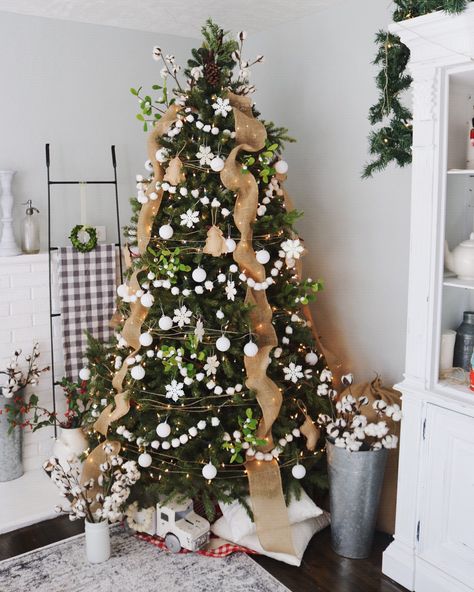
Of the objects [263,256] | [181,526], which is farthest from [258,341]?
[181,526]

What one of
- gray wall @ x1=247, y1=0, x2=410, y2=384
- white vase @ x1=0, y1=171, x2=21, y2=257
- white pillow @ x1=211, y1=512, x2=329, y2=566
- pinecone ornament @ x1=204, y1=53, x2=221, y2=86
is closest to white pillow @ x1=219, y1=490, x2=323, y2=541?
white pillow @ x1=211, y1=512, x2=329, y2=566

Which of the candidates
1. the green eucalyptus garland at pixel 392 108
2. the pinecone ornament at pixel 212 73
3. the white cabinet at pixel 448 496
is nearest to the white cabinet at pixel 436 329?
the white cabinet at pixel 448 496

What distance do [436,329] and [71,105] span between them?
2412 mm

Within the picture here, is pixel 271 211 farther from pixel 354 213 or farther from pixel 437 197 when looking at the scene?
pixel 437 197

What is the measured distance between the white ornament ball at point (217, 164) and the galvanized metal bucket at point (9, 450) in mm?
1797

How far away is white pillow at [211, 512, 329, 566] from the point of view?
2902mm

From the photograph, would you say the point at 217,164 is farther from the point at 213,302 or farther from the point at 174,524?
the point at 174,524

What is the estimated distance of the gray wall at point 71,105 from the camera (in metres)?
3.54

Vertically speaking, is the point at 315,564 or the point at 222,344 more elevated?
the point at 222,344

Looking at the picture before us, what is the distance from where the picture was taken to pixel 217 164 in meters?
2.79

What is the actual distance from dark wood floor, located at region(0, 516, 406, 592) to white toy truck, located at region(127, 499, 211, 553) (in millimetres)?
299

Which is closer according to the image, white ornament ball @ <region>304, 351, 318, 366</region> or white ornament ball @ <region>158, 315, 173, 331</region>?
white ornament ball @ <region>158, 315, 173, 331</region>

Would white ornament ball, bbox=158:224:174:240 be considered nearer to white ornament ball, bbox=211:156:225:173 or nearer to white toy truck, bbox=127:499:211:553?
white ornament ball, bbox=211:156:225:173

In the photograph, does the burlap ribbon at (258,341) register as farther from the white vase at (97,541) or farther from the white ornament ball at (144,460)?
the white vase at (97,541)
